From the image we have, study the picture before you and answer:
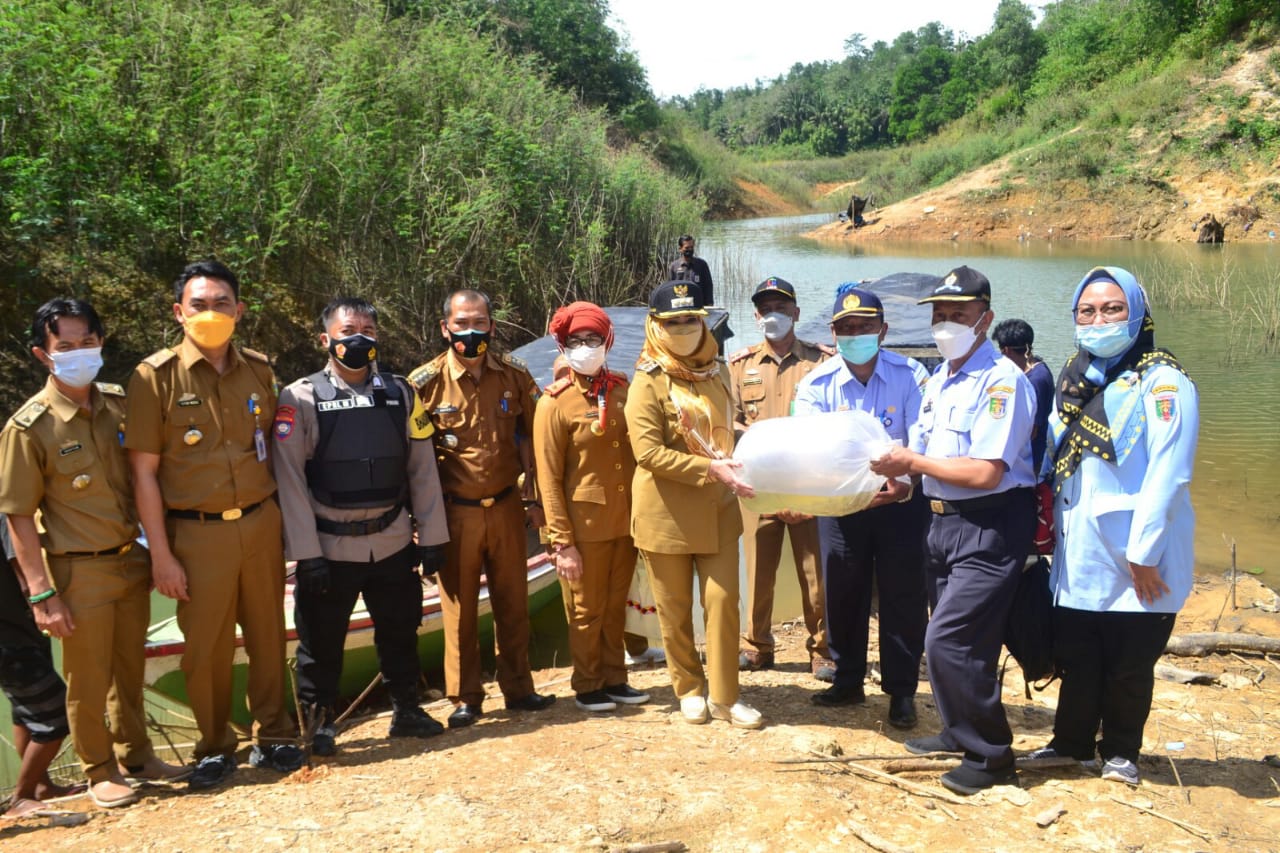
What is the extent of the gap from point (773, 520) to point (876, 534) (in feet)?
3.20

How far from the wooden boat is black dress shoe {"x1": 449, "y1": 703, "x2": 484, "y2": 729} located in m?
0.63

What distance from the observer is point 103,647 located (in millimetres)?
3615

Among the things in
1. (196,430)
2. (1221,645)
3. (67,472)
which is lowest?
(1221,645)

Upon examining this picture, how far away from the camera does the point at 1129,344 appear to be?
332 cm

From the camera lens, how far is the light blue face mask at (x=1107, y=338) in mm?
3295

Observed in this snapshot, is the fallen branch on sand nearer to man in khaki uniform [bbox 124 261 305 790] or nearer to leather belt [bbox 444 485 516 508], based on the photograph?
leather belt [bbox 444 485 516 508]

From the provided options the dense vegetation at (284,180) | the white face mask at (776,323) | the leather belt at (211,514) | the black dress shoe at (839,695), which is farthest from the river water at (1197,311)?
the leather belt at (211,514)

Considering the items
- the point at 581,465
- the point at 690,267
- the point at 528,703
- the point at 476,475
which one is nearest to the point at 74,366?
the point at 476,475

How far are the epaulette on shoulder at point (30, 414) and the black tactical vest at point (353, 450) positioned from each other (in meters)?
0.94

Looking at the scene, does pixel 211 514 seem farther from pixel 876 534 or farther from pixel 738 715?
pixel 876 534

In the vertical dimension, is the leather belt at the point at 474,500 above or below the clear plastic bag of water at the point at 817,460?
below

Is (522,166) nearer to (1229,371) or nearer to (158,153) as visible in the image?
(158,153)

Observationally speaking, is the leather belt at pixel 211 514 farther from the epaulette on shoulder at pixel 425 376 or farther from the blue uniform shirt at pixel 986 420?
the blue uniform shirt at pixel 986 420

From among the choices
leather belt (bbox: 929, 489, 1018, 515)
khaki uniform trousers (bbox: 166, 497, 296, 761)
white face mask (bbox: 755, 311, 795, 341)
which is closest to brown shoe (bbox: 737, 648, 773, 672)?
white face mask (bbox: 755, 311, 795, 341)
